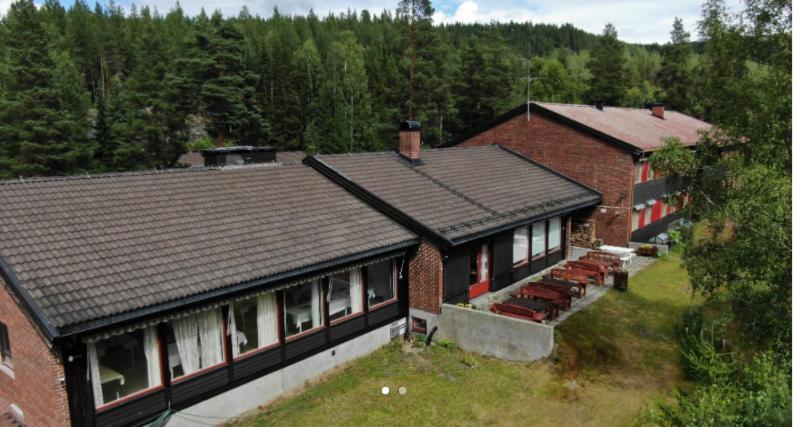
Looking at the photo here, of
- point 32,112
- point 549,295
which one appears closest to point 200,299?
point 549,295

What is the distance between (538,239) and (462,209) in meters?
4.95

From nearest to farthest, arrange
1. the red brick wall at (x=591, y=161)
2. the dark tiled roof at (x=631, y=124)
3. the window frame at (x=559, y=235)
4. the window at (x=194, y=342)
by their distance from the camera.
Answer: the window at (x=194, y=342) < the window frame at (x=559, y=235) < the red brick wall at (x=591, y=161) < the dark tiled roof at (x=631, y=124)

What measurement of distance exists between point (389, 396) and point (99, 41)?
83962mm

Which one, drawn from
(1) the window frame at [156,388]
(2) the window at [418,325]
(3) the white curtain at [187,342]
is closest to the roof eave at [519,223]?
(2) the window at [418,325]

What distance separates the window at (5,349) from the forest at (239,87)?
1677cm

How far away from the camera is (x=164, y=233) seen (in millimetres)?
12453

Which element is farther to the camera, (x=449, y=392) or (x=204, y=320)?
(x=449, y=392)

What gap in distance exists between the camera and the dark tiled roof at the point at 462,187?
17.2 metres

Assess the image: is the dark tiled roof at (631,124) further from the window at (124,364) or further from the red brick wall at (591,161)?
the window at (124,364)

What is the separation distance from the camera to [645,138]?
89.3 ft

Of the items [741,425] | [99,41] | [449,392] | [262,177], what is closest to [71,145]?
[262,177]

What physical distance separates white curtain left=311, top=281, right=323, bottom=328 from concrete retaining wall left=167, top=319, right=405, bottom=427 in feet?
2.71

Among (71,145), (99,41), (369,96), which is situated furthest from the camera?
(99,41)

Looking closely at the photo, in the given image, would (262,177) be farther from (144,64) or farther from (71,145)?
(144,64)
